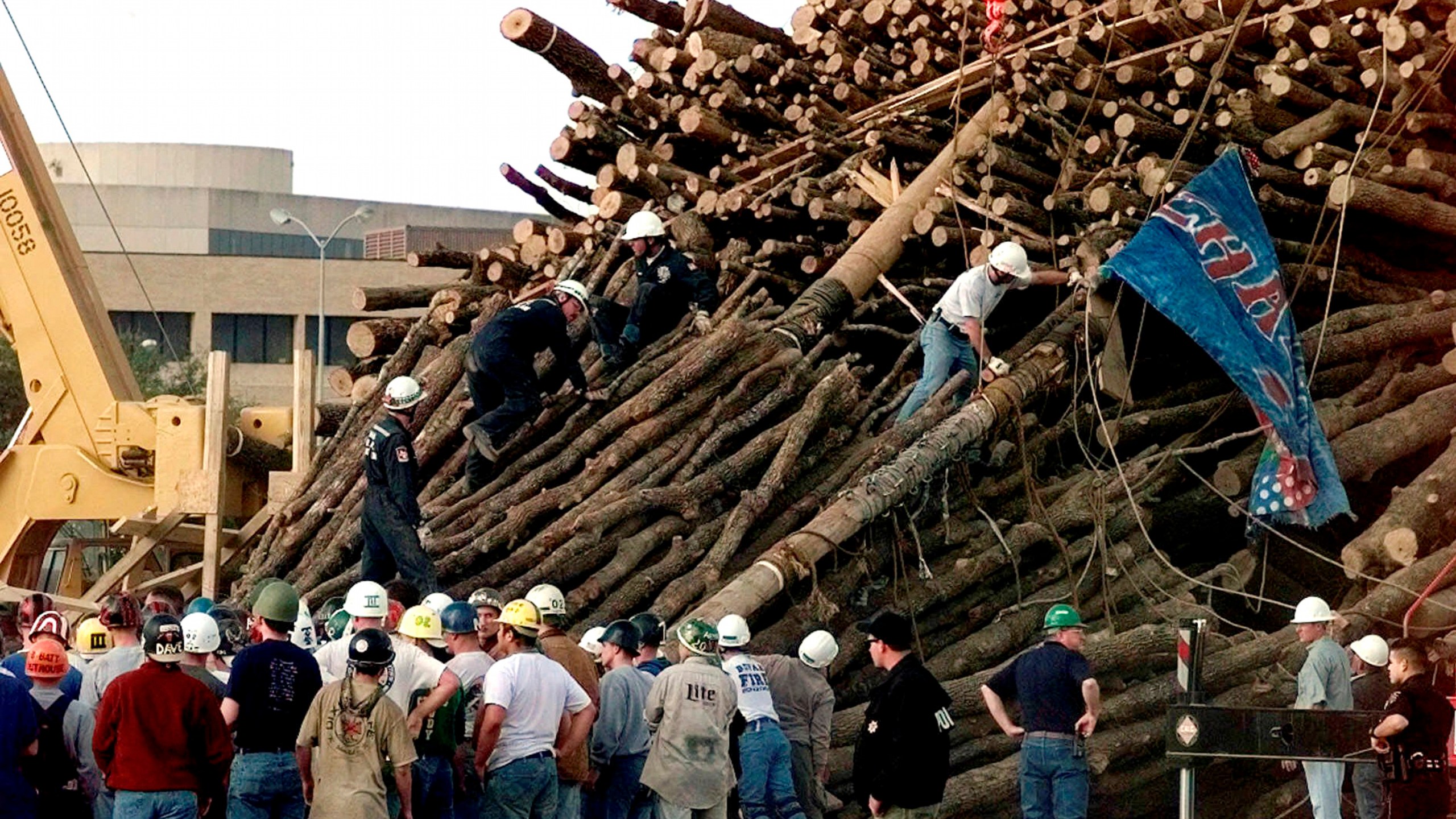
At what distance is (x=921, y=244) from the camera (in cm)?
1852

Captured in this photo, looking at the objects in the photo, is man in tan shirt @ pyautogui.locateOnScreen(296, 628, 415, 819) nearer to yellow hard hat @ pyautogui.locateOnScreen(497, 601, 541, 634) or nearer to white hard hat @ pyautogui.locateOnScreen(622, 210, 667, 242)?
yellow hard hat @ pyautogui.locateOnScreen(497, 601, 541, 634)

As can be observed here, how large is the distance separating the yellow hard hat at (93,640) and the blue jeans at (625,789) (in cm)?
291

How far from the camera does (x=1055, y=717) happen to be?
12.5 metres

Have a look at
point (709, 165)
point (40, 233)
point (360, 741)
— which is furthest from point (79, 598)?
point (360, 741)

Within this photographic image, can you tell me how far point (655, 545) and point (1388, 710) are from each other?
17.3ft

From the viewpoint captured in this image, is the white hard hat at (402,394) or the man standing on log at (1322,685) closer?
the man standing on log at (1322,685)

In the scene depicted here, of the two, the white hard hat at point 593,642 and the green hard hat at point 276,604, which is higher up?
the white hard hat at point 593,642

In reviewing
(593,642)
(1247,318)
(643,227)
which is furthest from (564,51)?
(593,642)

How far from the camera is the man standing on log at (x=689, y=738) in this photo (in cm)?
1183

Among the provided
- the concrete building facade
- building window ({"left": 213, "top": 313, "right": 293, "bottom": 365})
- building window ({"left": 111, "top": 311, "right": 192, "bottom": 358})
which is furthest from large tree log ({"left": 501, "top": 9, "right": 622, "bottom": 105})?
building window ({"left": 213, "top": 313, "right": 293, "bottom": 365})

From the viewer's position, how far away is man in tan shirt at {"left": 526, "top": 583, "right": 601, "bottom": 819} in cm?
1166

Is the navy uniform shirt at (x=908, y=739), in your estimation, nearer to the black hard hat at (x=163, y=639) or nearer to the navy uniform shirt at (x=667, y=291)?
the black hard hat at (x=163, y=639)

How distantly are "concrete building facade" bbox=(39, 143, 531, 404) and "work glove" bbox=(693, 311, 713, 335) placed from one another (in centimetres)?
2880

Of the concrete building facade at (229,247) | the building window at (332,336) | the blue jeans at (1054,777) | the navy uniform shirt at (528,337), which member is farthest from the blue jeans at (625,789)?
the building window at (332,336)
